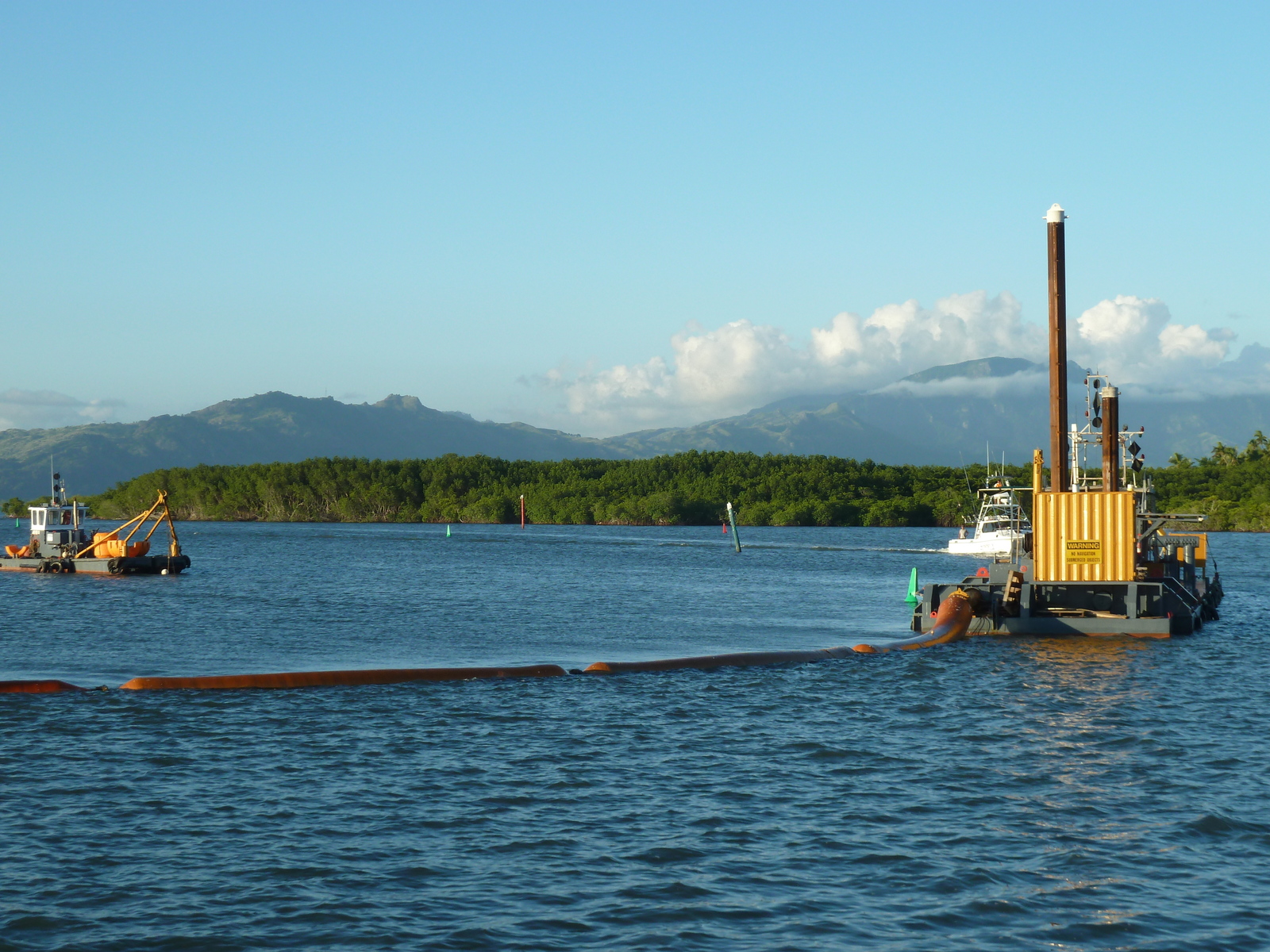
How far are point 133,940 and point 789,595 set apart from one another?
155 feet

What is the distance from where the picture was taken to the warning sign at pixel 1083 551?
119 ft

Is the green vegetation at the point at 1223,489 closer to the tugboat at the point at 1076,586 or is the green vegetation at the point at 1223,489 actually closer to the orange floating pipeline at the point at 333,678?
the tugboat at the point at 1076,586

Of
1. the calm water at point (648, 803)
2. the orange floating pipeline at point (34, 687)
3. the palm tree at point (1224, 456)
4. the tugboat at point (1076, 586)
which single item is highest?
the palm tree at point (1224, 456)

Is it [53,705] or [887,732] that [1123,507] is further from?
[53,705]

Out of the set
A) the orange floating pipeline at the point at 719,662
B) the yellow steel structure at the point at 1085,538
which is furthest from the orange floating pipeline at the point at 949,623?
the orange floating pipeline at the point at 719,662

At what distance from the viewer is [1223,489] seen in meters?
167

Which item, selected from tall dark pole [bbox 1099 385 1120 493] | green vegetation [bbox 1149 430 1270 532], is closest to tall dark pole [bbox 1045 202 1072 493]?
tall dark pole [bbox 1099 385 1120 493]

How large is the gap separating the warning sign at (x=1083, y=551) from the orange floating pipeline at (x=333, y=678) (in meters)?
16.8

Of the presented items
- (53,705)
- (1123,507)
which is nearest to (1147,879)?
(53,705)

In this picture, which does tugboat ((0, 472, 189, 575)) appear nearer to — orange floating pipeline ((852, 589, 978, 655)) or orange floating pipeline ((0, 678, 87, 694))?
orange floating pipeline ((0, 678, 87, 694))

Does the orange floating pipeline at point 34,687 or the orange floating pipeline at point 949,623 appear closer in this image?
the orange floating pipeline at point 34,687

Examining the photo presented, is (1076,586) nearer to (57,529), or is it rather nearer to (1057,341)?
(1057,341)

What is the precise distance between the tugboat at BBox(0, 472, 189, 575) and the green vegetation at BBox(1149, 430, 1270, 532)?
402 feet

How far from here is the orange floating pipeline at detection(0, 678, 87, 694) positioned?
2486cm
